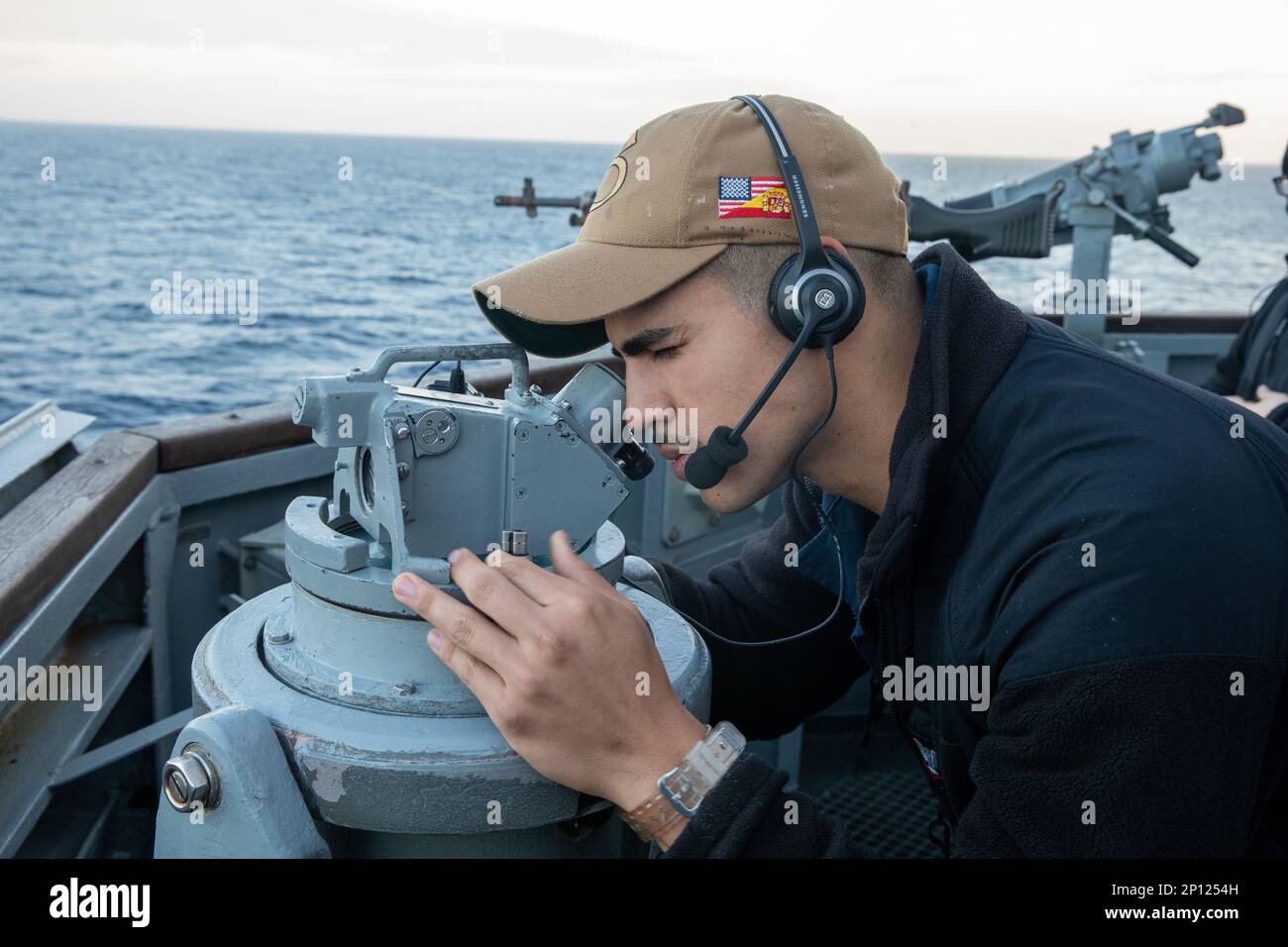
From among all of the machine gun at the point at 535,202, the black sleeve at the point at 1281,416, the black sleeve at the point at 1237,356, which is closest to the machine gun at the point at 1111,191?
the black sleeve at the point at 1237,356

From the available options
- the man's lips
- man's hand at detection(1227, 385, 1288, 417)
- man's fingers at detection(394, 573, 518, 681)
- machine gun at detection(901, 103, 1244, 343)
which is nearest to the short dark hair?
the man's lips

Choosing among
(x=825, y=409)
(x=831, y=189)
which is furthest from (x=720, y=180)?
(x=825, y=409)

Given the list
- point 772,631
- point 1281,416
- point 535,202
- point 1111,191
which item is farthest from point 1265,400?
point 535,202

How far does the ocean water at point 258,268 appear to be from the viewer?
15375mm

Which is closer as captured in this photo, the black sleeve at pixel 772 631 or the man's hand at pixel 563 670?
the man's hand at pixel 563 670

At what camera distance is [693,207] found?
1.44m

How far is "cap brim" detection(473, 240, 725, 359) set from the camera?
143 cm

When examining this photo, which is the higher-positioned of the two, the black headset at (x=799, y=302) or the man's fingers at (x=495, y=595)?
the black headset at (x=799, y=302)

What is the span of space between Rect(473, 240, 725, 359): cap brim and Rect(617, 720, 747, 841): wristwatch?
1.77 feet

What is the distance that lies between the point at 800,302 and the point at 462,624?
1.88 feet

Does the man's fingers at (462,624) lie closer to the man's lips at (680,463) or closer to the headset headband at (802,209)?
the man's lips at (680,463)

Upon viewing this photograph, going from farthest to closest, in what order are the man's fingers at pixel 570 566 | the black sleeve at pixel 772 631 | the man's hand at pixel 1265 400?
the man's hand at pixel 1265 400, the black sleeve at pixel 772 631, the man's fingers at pixel 570 566

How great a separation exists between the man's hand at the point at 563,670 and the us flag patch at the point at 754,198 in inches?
20.5

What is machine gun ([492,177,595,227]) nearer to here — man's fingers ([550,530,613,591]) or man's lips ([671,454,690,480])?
man's lips ([671,454,690,480])
